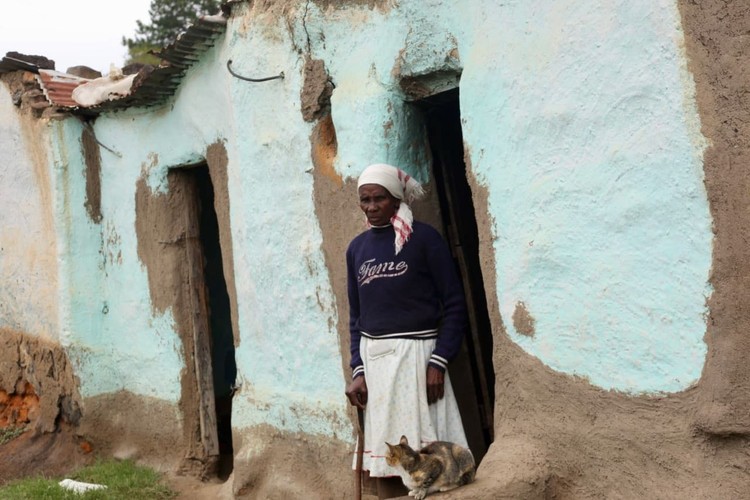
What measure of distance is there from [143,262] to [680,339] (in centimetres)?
487

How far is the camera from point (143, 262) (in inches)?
272

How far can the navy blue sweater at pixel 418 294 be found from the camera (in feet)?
12.2

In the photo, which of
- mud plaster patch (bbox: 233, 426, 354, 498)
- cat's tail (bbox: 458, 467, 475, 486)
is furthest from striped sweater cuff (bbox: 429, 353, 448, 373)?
mud plaster patch (bbox: 233, 426, 354, 498)

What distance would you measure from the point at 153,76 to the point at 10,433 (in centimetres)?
351

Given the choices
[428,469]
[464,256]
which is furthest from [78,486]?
[428,469]

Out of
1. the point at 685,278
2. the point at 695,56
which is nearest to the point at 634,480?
the point at 685,278

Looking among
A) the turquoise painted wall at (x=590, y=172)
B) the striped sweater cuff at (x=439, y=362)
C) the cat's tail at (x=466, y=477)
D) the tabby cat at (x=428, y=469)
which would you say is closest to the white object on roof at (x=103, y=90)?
the turquoise painted wall at (x=590, y=172)

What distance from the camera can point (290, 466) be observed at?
5.10 meters

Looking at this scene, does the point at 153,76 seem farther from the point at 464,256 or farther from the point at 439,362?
the point at 439,362

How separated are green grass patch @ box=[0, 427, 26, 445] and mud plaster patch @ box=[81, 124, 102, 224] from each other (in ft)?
6.39

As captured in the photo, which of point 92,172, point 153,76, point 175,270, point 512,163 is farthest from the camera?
point 92,172

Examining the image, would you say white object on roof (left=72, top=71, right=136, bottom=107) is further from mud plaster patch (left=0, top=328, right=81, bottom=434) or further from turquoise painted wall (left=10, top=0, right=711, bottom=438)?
mud plaster patch (left=0, top=328, right=81, bottom=434)

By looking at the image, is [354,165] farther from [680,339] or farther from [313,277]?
[680,339]

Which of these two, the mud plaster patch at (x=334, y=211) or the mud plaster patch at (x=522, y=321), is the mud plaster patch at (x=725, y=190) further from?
the mud plaster patch at (x=334, y=211)
